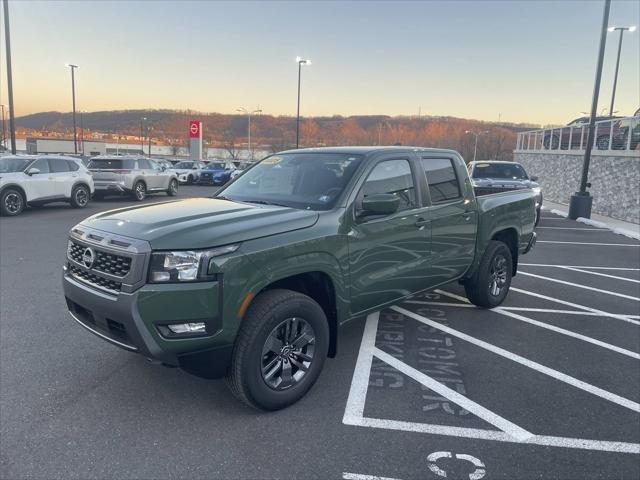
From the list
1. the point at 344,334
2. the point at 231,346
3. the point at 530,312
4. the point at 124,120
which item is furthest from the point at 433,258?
the point at 124,120

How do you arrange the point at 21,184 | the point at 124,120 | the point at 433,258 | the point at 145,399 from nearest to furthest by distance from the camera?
the point at 145,399 < the point at 433,258 < the point at 21,184 < the point at 124,120

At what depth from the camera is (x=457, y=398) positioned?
12.4 ft

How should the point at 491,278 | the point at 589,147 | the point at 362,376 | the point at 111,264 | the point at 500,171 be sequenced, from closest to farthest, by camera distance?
the point at 111,264, the point at 362,376, the point at 491,278, the point at 500,171, the point at 589,147

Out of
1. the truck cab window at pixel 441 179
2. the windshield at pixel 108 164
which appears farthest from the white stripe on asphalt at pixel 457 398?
the windshield at pixel 108 164

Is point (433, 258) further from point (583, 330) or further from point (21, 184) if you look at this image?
point (21, 184)

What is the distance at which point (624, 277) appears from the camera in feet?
26.7

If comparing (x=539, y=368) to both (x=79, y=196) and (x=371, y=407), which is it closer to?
(x=371, y=407)

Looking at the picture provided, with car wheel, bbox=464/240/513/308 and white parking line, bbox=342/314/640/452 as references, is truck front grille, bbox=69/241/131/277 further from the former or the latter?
car wheel, bbox=464/240/513/308

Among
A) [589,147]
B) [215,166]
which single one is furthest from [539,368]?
[215,166]

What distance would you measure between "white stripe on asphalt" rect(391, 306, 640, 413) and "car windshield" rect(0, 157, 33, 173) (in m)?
13.2

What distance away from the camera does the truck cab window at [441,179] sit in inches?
192

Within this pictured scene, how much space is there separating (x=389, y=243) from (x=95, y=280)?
92.1 inches

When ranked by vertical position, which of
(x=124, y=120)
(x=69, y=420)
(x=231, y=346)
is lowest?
(x=69, y=420)

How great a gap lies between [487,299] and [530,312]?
658 mm
